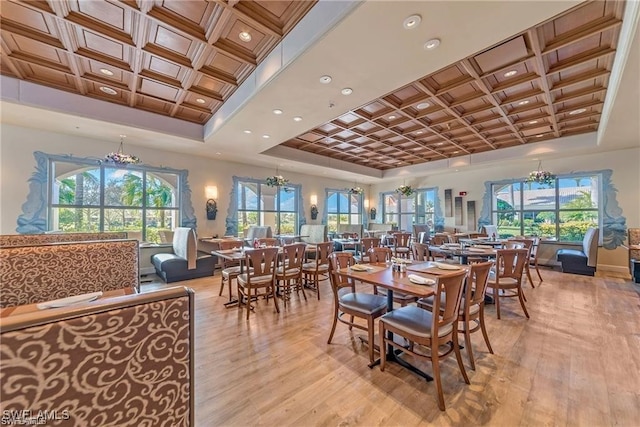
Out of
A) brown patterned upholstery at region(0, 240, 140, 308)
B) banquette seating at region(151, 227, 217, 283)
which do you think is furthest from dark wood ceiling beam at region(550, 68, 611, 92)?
banquette seating at region(151, 227, 217, 283)

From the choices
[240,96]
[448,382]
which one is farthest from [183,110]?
[448,382]

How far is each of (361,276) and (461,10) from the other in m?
2.50

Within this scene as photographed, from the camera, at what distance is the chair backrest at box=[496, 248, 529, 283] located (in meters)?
3.45

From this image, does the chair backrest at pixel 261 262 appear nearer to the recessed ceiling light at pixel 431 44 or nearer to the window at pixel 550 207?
the recessed ceiling light at pixel 431 44

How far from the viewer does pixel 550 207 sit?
7.54m

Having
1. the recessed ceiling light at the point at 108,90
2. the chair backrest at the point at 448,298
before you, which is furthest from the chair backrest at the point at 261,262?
the recessed ceiling light at the point at 108,90

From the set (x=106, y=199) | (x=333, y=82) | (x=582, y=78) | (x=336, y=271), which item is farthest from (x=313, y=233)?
(x=582, y=78)

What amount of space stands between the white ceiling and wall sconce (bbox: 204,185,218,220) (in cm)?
114

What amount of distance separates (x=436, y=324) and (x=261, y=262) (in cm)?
245

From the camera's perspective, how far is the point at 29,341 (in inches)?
31.9

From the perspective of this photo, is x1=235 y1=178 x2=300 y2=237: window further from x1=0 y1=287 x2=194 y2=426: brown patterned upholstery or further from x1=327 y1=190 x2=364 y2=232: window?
x1=0 y1=287 x2=194 y2=426: brown patterned upholstery

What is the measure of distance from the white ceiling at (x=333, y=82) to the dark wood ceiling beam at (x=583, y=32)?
13 centimetres

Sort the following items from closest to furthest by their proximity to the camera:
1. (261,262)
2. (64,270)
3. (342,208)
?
(64,270) < (261,262) < (342,208)

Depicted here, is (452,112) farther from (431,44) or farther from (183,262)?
(183,262)
